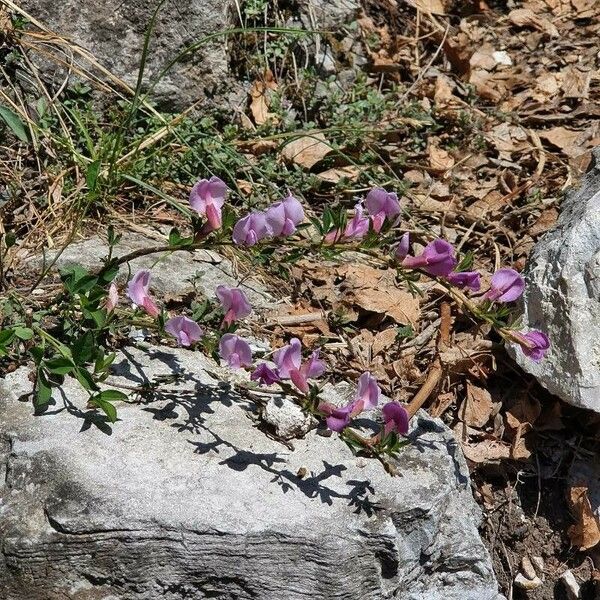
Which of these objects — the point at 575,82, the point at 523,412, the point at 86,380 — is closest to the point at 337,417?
the point at 86,380

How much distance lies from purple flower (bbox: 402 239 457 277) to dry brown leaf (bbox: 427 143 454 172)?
5.24 ft

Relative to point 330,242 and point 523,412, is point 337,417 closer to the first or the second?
point 330,242

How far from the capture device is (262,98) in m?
3.91

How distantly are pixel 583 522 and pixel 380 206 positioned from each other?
4.27ft

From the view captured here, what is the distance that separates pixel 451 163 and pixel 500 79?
2.20ft

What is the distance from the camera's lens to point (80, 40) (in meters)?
3.60

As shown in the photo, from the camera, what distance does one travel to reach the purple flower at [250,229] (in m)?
2.19

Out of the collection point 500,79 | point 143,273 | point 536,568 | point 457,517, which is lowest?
point 536,568

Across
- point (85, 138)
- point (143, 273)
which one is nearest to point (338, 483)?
point (143, 273)

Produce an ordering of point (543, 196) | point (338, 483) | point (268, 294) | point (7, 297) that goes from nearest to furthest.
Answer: point (338, 483)
point (7, 297)
point (268, 294)
point (543, 196)

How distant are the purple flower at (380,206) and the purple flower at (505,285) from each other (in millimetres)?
314

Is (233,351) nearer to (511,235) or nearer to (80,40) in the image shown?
(511,235)

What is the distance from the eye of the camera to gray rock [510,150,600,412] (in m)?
2.74

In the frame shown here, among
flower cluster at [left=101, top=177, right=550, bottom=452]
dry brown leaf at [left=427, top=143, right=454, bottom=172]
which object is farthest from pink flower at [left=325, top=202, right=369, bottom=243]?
dry brown leaf at [left=427, top=143, right=454, bottom=172]
